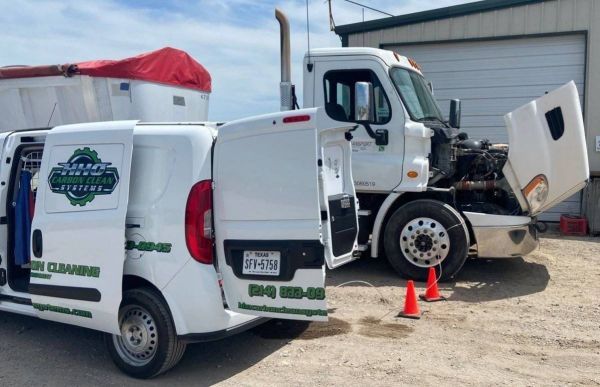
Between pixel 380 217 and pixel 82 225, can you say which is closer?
pixel 82 225

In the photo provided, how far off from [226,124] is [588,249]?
24.4ft

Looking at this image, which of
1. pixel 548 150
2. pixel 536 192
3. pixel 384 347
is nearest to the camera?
pixel 384 347

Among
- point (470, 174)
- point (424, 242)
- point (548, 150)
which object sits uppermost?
point (548, 150)

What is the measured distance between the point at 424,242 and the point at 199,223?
3.83 m

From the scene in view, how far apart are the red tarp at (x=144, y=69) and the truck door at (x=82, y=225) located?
218cm

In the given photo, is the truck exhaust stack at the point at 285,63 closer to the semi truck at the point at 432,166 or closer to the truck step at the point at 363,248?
the semi truck at the point at 432,166

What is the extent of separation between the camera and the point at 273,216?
425 cm

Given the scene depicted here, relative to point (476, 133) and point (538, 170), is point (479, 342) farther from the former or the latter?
point (476, 133)

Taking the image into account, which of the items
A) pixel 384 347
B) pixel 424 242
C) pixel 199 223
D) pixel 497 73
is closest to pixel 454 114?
pixel 424 242

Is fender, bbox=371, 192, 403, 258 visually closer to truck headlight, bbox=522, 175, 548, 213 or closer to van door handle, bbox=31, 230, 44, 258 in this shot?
truck headlight, bbox=522, 175, 548, 213

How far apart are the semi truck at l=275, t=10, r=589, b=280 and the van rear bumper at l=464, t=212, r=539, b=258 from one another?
1cm

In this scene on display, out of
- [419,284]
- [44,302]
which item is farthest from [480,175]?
[44,302]

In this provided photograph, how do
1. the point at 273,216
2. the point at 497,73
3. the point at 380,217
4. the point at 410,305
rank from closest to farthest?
the point at 273,216 < the point at 410,305 < the point at 380,217 < the point at 497,73

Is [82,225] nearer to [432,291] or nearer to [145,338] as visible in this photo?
[145,338]
